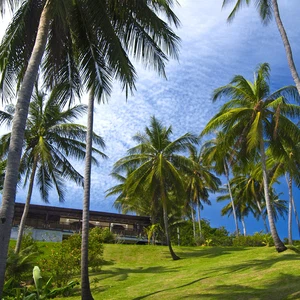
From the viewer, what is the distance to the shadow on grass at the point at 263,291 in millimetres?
9625

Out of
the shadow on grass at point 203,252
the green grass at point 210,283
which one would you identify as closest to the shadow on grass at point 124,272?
the green grass at point 210,283

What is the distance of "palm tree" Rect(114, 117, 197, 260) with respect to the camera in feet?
85.0

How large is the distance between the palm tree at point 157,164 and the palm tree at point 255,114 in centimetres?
538

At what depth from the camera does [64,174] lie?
2245 cm

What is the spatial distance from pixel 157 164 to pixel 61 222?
59.2ft

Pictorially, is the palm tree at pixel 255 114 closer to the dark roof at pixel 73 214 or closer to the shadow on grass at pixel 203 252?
the shadow on grass at pixel 203 252

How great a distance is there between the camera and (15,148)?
23.2ft

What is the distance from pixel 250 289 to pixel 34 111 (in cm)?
1607

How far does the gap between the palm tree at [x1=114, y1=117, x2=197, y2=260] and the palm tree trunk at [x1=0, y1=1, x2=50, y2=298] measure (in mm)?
17667

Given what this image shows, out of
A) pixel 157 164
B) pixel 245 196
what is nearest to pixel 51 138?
pixel 157 164

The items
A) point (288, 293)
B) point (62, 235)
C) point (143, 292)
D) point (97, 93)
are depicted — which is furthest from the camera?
point (62, 235)

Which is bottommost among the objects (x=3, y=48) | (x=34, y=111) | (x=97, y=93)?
(x=97, y=93)

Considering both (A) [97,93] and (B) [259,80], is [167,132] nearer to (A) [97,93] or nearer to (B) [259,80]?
(B) [259,80]

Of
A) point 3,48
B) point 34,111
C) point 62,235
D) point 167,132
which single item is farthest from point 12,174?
point 62,235
